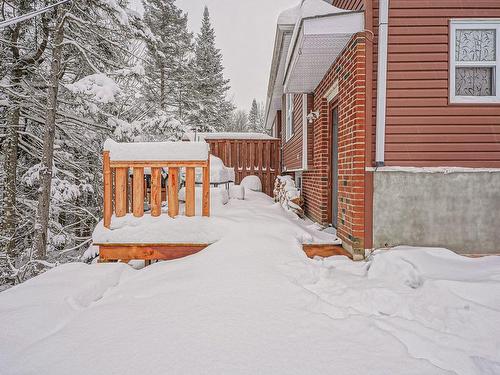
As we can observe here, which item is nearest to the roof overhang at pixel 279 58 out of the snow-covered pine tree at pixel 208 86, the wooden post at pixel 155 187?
the wooden post at pixel 155 187

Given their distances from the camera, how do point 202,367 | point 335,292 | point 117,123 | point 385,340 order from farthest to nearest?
point 117,123
point 335,292
point 385,340
point 202,367

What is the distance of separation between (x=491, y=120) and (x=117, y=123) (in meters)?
7.82

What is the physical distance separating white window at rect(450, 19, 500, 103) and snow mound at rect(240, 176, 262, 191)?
780cm

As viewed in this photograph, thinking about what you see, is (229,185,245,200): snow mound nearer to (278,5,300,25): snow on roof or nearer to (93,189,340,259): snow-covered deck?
(278,5,300,25): snow on roof

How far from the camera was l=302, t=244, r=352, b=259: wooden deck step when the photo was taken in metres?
3.89

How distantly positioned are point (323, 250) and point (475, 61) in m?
3.18

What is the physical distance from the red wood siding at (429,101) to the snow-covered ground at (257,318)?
143cm

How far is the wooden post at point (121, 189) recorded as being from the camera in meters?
3.61

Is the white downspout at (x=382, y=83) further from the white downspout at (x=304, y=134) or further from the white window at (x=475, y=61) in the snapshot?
the white downspout at (x=304, y=134)

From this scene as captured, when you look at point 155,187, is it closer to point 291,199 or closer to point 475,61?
point 291,199

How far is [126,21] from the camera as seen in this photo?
6578 millimetres

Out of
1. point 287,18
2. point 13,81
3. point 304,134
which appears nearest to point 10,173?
point 13,81

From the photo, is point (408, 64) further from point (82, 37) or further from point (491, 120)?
point (82, 37)

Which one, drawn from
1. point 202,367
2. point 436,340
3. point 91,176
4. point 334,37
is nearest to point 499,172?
point 334,37
